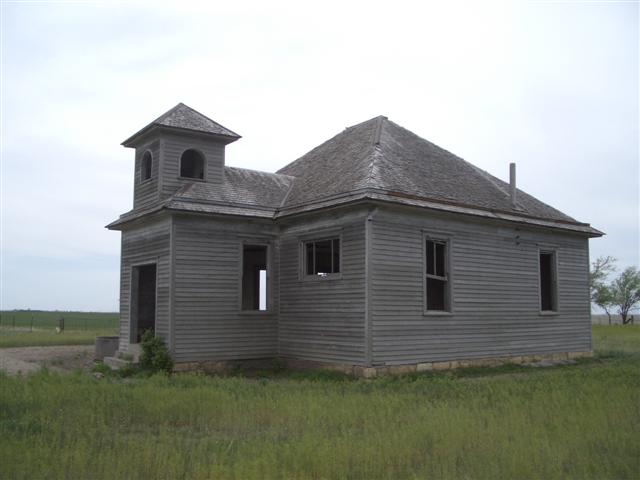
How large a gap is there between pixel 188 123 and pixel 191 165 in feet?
4.96

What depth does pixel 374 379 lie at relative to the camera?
14.7m

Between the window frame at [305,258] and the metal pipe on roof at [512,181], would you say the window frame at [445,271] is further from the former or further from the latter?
the metal pipe on roof at [512,181]

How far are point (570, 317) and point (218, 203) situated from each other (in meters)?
12.3

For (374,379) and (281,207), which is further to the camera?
(281,207)

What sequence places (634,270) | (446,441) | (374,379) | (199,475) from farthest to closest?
(634,270) < (374,379) < (446,441) < (199,475)

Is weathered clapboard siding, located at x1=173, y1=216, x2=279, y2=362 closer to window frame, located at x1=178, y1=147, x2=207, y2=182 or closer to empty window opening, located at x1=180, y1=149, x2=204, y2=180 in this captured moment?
window frame, located at x1=178, y1=147, x2=207, y2=182

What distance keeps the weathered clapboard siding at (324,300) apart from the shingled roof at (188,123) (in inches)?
137

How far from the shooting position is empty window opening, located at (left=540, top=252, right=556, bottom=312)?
67.1ft

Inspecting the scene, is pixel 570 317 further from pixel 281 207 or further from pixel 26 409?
pixel 26 409

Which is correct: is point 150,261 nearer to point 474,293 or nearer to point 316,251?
point 316,251

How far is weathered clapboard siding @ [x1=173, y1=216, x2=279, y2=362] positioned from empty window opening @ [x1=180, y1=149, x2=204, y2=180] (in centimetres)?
269

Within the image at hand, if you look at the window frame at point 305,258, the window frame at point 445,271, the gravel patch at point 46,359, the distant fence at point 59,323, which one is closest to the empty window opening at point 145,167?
the window frame at point 305,258

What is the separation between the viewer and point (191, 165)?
19672mm

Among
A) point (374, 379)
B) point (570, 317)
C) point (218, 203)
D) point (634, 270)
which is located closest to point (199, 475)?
point (374, 379)
